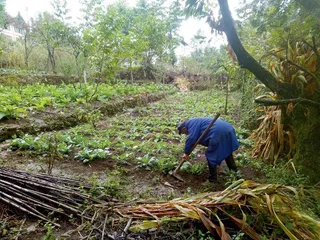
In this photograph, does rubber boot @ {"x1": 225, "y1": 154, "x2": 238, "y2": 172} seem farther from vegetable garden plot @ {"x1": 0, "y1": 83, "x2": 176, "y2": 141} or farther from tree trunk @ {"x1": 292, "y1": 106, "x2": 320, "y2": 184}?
vegetable garden plot @ {"x1": 0, "y1": 83, "x2": 176, "y2": 141}

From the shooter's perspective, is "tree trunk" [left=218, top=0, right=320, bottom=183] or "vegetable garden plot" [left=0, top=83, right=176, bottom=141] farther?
"vegetable garden plot" [left=0, top=83, right=176, bottom=141]

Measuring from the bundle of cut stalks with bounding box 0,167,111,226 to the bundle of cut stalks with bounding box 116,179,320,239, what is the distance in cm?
52

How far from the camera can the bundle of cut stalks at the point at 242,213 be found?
6.65 feet

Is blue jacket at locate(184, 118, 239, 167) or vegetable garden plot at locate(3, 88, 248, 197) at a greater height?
blue jacket at locate(184, 118, 239, 167)

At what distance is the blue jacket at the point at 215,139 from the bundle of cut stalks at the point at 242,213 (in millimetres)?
1238

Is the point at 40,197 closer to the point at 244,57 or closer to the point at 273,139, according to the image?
the point at 244,57

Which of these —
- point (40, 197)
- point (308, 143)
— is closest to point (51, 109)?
point (40, 197)

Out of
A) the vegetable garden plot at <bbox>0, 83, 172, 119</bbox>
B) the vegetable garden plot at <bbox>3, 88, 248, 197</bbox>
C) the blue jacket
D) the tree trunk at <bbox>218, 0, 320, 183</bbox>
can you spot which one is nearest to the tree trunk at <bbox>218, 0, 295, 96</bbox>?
the tree trunk at <bbox>218, 0, 320, 183</bbox>

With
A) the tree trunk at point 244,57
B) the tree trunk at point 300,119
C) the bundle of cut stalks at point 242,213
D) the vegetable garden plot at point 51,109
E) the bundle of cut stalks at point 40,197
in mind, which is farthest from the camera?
the vegetable garden plot at point 51,109

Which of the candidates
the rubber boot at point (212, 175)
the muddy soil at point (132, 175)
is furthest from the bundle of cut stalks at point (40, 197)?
the rubber boot at point (212, 175)

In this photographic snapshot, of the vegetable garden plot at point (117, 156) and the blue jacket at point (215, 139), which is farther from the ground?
the blue jacket at point (215, 139)

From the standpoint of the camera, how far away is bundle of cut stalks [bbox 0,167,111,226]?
236 cm

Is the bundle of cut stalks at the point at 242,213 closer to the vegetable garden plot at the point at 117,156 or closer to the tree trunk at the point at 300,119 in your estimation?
the vegetable garden plot at the point at 117,156

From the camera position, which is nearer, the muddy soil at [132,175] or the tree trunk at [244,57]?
the tree trunk at [244,57]
